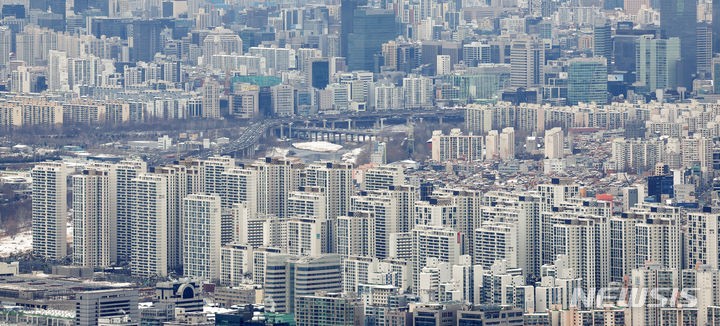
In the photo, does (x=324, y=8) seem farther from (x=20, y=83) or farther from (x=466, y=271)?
(x=466, y=271)

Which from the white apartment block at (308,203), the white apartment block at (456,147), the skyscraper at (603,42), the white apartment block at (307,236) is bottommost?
the white apartment block at (456,147)

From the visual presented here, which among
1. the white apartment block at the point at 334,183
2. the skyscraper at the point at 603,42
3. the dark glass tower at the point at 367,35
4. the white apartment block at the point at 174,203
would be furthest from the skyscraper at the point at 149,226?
the dark glass tower at the point at 367,35

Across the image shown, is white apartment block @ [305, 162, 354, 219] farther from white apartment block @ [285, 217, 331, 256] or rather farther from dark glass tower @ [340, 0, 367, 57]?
dark glass tower @ [340, 0, 367, 57]

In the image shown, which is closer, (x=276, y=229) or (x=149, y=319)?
(x=149, y=319)

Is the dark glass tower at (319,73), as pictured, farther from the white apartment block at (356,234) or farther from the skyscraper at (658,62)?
the white apartment block at (356,234)

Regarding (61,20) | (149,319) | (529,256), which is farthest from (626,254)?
(61,20)

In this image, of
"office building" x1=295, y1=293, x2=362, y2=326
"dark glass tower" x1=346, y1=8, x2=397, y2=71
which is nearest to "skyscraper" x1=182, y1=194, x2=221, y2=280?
"office building" x1=295, y1=293, x2=362, y2=326

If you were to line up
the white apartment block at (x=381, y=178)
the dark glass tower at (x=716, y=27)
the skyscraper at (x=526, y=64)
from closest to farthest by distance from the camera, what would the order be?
the white apartment block at (x=381, y=178) < the skyscraper at (x=526, y=64) < the dark glass tower at (x=716, y=27)
